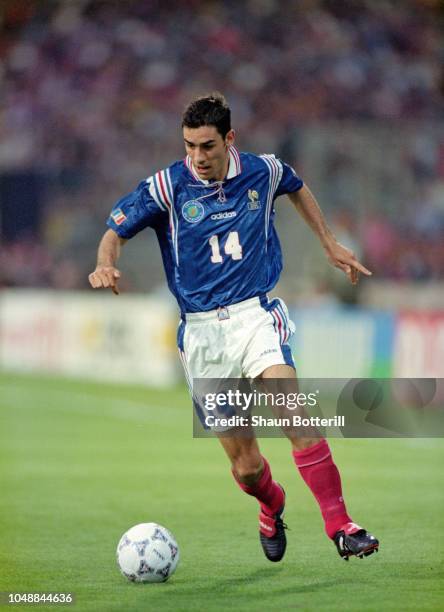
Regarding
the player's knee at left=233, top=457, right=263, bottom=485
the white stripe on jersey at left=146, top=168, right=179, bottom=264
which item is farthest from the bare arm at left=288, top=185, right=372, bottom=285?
→ the player's knee at left=233, top=457, right=263, bottom=485

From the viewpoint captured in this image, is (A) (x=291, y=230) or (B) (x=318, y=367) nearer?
(B) (x=318, y=367)

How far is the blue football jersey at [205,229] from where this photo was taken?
19.4ft

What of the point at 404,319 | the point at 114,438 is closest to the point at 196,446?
the point at 114,438

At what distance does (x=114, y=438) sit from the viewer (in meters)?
12.0

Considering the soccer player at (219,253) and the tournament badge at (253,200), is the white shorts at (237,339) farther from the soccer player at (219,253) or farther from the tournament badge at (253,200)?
the tournament badge at (253,200)

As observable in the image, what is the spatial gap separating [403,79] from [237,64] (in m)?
3.21

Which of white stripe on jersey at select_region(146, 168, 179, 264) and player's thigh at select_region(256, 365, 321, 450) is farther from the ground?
white stripe on jersey at select_region(146, 168, 179, 264)

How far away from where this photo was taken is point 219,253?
589cm

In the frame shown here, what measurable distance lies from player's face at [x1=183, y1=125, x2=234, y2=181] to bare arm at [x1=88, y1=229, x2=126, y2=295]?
0.53m

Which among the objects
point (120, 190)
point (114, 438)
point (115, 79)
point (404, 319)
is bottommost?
point (114, 438)

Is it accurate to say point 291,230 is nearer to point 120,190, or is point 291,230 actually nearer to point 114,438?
point 120,190

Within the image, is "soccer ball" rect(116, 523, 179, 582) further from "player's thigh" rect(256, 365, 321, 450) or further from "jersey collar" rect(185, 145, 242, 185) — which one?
"jersey collar" rect(185, 145, 242, 185)

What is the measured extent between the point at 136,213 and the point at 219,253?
17.9 inches

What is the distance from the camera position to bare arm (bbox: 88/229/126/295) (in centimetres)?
548
